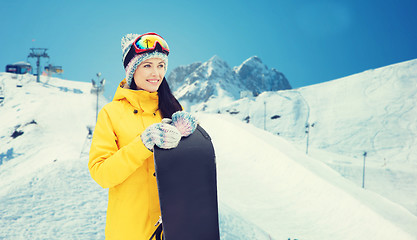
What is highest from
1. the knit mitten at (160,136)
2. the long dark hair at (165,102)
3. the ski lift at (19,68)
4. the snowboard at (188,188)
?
the ski lift at (19,68)

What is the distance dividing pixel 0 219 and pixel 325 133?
5457 cm

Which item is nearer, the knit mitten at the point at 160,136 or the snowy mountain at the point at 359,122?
the knit mitten at the point at 160,136

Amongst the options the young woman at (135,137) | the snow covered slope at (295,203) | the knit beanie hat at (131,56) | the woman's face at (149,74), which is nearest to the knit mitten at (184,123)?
the young woman at (135,137)

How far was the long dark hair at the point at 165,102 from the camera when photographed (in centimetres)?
224

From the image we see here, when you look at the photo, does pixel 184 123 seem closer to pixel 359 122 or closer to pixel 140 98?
pixel 140 98

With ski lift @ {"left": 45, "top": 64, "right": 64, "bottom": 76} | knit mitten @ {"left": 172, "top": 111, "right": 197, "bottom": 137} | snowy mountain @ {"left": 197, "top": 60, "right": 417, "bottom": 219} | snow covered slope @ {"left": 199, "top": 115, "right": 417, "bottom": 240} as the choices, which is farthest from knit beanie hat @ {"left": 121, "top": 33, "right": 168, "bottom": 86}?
ski lift @ {"left": 45, "top": 64, "right": 64, "bottom": 76}

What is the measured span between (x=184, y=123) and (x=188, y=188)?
0.48m

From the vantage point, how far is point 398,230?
9391 millimetres

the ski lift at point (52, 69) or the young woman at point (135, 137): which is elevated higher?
the ski lift at point (52, 69)

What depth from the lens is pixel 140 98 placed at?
7.14ft

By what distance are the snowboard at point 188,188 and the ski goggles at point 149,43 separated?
765mm

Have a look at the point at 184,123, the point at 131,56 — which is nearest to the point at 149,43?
the point at 131,56

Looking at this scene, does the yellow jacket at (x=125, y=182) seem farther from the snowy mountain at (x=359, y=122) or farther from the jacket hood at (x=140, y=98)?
the snowy mountain at (x=359, y=122)

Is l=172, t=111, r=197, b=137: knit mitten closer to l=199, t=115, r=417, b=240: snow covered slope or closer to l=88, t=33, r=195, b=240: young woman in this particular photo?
l=88, t=33, r=195, b=240: young woman
